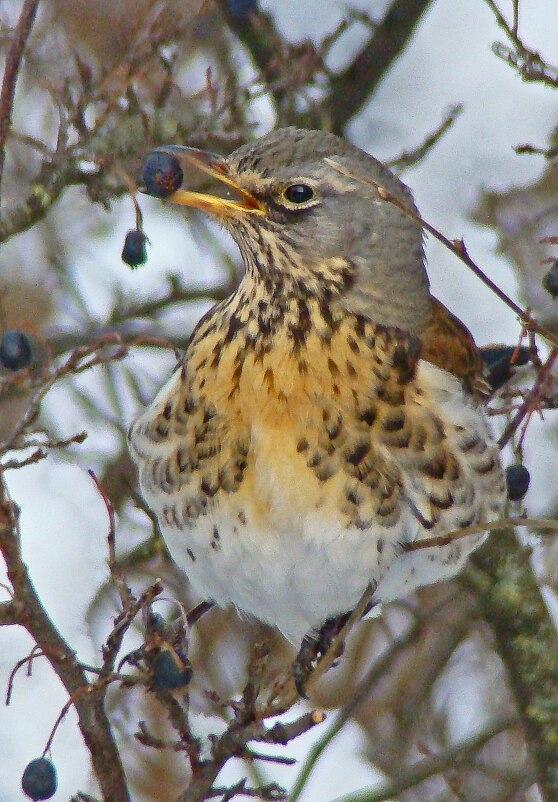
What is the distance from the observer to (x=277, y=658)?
5168mm

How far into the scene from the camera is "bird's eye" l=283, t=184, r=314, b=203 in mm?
3292

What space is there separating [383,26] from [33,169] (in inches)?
68.2

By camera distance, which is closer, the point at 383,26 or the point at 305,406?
the point at 305,406

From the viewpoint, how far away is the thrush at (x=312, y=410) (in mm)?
3215

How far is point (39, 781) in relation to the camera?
2.93 m

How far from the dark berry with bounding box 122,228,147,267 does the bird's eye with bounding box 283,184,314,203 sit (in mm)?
440

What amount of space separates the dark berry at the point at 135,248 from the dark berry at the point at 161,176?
0.16 m

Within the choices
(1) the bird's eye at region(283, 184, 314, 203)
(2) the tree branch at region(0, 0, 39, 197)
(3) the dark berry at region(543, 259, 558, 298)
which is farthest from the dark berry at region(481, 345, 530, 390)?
(2) the tree branch at region(0, 0, 39, 197)

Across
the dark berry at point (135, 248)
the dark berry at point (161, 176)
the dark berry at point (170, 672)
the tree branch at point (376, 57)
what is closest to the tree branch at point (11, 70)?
the dark berry at point (161, 176)

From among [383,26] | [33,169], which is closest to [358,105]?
[383,26]

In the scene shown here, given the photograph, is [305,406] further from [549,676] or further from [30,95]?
[30,95]

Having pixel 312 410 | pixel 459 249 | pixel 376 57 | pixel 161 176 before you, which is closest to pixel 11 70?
pixel 161 176

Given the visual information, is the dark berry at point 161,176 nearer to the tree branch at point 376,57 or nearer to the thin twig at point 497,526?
the thin twig at point 497,526

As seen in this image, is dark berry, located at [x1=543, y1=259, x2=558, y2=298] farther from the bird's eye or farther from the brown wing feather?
the bird's eye
